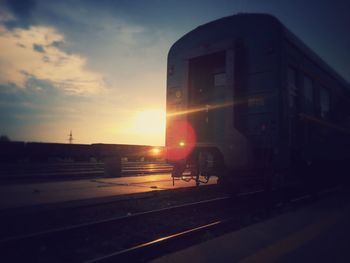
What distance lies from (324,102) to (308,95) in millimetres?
1717

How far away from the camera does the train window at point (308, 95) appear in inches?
322

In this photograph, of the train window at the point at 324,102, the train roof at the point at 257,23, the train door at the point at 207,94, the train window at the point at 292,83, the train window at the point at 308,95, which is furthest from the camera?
the train window at the point at 324,102

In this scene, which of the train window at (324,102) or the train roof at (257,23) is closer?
the train roof at (257,23)

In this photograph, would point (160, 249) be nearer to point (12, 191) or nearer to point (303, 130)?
point (303, 130)

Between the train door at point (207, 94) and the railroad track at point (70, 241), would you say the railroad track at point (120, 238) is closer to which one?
the railroad track at point (70, 241)

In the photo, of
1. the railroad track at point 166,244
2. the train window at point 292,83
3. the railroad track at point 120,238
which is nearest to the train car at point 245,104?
the train window at point 292,83

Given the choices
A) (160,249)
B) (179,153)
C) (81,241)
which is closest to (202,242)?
(160,249)

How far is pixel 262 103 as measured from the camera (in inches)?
266

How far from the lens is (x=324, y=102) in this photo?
9781 mm

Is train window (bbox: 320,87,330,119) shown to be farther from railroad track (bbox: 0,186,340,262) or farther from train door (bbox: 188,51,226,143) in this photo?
railroad track (bbox: 0,186,340,262)

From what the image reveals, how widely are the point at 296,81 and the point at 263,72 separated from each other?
1.41m

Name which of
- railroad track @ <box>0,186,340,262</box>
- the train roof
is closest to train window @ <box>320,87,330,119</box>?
the train roof

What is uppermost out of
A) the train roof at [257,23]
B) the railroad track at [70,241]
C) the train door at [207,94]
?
the train roof at [257,23]

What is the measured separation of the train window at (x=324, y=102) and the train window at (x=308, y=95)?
102cm
